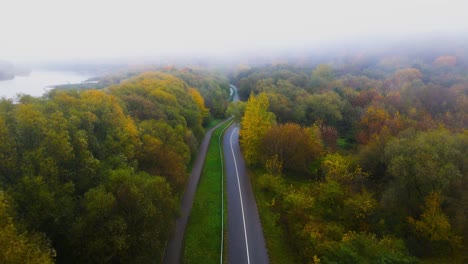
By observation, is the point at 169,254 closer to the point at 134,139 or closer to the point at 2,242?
the point at 134,139

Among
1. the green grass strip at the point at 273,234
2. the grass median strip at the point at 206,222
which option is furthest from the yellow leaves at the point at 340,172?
the grass median strip at the point at 206,222

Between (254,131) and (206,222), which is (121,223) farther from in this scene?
(254,131)

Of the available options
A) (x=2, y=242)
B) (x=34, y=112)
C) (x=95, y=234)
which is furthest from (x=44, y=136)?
(x=2, y=242)

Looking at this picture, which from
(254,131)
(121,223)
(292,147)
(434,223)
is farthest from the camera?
(254,131)

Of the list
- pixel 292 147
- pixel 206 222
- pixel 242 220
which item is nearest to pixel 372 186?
pixel 292 147

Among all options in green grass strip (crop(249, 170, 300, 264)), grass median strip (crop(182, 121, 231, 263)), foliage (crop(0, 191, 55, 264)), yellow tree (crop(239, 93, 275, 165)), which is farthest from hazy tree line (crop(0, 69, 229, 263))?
yellow tree (crop(239, 93, 275, 165))

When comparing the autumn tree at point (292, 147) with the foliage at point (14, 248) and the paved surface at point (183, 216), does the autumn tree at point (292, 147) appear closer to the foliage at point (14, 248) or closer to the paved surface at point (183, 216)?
the paved surface at point (183, 216)
